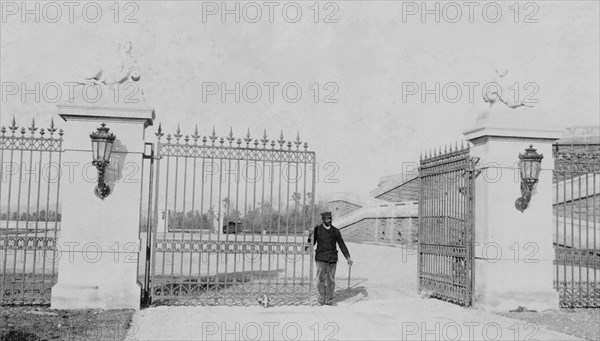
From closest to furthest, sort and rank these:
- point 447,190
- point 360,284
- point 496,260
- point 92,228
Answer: point 92,228, point 496,260, point 447,190, point 360,284

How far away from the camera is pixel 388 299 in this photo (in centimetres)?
1193

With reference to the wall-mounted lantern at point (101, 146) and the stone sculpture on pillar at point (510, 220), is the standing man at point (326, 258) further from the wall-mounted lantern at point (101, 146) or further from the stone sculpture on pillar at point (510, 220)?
the wall-mounted lantern at point (101, 146)

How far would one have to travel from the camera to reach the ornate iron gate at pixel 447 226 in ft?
36.8

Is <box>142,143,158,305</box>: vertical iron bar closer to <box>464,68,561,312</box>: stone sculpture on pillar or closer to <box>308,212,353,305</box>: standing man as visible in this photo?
<box>308,212,353,305</box>: standing man

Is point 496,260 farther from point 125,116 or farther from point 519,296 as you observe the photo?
point 125,116

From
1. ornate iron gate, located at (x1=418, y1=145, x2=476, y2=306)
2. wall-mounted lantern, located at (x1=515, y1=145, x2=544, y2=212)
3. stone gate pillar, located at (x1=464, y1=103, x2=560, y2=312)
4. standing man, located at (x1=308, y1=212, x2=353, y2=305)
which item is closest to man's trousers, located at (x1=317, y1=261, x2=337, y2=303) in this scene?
standing man, located at (x1=308, y1=212, x2=353, y2=305)

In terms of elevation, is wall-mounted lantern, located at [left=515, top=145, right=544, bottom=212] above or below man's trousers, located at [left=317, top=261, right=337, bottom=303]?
above

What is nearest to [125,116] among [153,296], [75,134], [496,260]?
[75,134]

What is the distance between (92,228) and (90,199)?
452mm

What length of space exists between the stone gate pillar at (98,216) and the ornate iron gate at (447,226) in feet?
17.5

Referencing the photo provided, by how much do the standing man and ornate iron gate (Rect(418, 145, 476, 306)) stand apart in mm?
1966

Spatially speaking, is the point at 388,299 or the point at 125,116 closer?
the point at 125,116

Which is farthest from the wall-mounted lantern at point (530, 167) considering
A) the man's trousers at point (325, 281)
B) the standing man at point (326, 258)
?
the man's trousers at point (325, 281)

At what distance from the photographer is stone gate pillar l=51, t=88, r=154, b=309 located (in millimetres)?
10070
